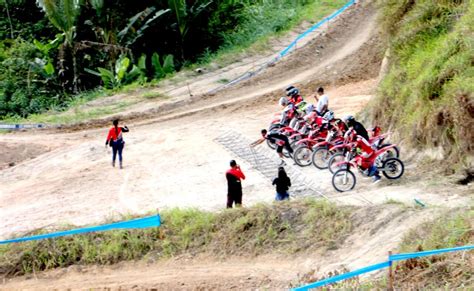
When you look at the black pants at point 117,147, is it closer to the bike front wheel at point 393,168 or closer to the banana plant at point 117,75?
the bike front wheel at point 393,168

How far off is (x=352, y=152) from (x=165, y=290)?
572 centimetres

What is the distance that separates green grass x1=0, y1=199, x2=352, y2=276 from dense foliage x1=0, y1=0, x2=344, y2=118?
15.0m

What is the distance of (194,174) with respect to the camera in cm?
1655

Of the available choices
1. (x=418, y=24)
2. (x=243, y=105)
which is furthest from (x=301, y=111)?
(x=243, y=105)

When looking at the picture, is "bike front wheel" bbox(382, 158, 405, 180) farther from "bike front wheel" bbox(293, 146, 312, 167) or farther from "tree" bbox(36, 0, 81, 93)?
"tree" bbox(36, 0, 81, 93)

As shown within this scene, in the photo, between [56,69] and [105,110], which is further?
[56,69]

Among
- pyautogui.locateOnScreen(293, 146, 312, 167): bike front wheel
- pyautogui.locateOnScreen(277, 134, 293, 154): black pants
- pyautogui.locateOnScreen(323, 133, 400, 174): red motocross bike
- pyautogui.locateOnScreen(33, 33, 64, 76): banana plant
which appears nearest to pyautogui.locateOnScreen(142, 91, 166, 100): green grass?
pyautogui.locateOnScreen(33, 33, 64, 76): banana plant

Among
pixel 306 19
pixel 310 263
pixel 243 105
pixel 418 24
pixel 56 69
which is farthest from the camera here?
pixel 306 19

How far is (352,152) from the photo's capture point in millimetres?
13883

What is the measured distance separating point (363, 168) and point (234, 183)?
2907 millimetres

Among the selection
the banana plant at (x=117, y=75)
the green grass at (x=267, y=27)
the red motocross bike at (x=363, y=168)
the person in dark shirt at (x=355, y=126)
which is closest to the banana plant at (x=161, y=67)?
the green grass at (x=267, y=27)

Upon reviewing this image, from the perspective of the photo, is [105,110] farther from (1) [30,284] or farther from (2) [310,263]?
(2) [310,263]

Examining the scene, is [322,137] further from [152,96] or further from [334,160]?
[152,96]

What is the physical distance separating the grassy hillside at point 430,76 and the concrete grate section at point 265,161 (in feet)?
8.07
